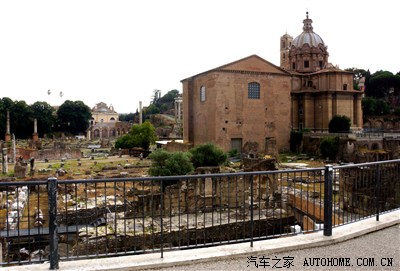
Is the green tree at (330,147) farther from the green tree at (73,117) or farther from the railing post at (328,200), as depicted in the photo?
the green tree at (73,117)

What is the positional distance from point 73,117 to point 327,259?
76.1 metres

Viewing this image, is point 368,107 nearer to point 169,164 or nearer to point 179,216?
point 169,164

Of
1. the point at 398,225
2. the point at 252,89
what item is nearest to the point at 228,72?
the point at 252,89

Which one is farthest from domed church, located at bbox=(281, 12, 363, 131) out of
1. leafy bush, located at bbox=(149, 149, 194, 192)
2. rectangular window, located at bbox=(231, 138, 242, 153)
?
leafy bush, located at bbox=(149, 149, 194, 192)

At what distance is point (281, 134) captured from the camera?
38.2 metres

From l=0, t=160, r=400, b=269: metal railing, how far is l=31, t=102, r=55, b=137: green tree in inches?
2078

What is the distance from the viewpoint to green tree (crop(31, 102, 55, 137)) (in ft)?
223

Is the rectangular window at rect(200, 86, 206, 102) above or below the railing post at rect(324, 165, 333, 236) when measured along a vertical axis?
above

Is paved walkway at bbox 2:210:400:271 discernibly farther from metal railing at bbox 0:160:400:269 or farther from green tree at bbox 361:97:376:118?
green tree at bbox 361:97:376:118

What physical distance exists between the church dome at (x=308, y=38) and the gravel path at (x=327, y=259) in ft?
155

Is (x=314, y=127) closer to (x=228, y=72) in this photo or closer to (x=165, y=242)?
(x=228, y=72)

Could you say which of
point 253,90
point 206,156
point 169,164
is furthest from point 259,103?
point 169,164

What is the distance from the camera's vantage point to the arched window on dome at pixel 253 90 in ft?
120

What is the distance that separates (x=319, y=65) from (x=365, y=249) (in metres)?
47.2
